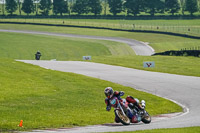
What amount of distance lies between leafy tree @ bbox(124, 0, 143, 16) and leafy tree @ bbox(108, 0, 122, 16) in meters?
3.49

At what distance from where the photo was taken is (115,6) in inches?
6900

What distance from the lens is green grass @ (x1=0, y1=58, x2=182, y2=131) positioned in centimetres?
1755

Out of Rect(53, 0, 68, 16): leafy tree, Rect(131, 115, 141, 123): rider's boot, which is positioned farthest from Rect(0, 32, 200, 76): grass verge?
Rect(53, 0, 68, 16): leafy tree

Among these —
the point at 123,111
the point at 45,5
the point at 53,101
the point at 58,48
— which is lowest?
the point at 58,48

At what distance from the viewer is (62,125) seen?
1706 centimetres

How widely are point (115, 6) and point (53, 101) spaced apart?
512ft

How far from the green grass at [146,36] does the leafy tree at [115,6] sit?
5987 centimetres

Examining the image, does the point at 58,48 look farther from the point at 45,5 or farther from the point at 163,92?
the point at 45,5

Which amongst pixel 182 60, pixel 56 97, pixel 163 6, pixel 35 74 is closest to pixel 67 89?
pixel 56 97

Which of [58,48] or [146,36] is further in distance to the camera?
[146,36]

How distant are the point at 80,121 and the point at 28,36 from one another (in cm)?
8130

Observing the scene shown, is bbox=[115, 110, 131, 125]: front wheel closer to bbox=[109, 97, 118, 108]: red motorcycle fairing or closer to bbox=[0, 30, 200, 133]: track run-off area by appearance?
bbox=[0, 30, 200, 133]: track run-off area

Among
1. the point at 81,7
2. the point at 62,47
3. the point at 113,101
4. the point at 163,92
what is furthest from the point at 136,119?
the point at 81,7

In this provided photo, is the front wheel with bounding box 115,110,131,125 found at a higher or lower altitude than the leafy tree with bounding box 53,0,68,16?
higher
